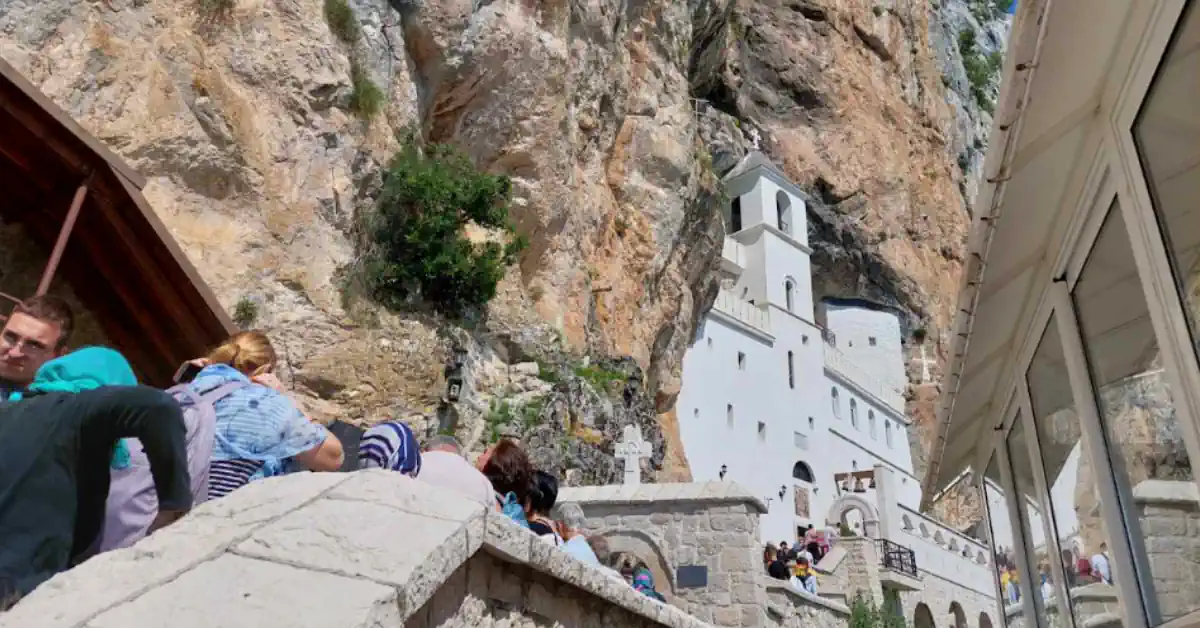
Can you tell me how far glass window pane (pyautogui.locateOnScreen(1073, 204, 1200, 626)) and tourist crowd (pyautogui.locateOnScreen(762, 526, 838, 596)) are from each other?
10.0 m

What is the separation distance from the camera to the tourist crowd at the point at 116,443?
200cm

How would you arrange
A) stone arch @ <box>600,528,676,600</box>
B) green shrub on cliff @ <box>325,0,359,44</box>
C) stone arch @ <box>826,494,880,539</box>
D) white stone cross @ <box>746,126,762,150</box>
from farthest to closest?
white stone cross @ <box>746,126,762,150</box>, stone arch @ <box>826,494,880,539</box>, green shrub on cliff @ <box>325,0,359,44</box>, stone arch @ <box>600,528,676,600</box>

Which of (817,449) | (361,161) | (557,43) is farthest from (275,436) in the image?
(817,449)

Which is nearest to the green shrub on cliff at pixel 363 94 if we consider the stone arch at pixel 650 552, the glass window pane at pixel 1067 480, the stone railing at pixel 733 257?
the stone arch at pixel 650 552

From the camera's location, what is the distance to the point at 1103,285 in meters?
2.88

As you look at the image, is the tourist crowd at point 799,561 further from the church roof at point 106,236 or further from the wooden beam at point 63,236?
the wooden beam at point 63,236

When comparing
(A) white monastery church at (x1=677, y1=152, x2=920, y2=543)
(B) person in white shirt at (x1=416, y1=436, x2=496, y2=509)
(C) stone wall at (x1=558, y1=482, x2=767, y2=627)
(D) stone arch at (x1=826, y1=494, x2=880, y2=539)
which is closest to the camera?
(B) person in white shirt at (x1=416, y1=436, x2=496, y2=509)

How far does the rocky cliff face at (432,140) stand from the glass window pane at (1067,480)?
377 inches

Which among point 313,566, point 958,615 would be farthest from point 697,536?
point 958,615

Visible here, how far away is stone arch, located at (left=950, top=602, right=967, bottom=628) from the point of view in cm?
2200

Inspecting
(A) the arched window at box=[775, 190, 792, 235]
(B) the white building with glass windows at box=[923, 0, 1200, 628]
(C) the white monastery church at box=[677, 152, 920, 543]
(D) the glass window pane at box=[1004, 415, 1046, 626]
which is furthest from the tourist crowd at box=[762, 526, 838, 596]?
(A) the arched window at box=[775, 190, 792, 235]

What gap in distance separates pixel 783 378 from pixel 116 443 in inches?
1222

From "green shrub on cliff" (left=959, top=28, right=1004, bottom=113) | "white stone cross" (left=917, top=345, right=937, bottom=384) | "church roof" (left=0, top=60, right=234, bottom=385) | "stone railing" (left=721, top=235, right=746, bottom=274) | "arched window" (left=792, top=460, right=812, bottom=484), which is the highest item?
"green shrub on cliff" (left=959, top=28, right=1004, bottom=113)

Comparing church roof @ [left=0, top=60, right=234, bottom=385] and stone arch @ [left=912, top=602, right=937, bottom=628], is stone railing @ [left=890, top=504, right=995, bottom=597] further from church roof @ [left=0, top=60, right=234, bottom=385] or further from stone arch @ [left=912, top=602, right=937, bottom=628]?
church roof @ [left=0, top=60, right=234, bottom=385]
